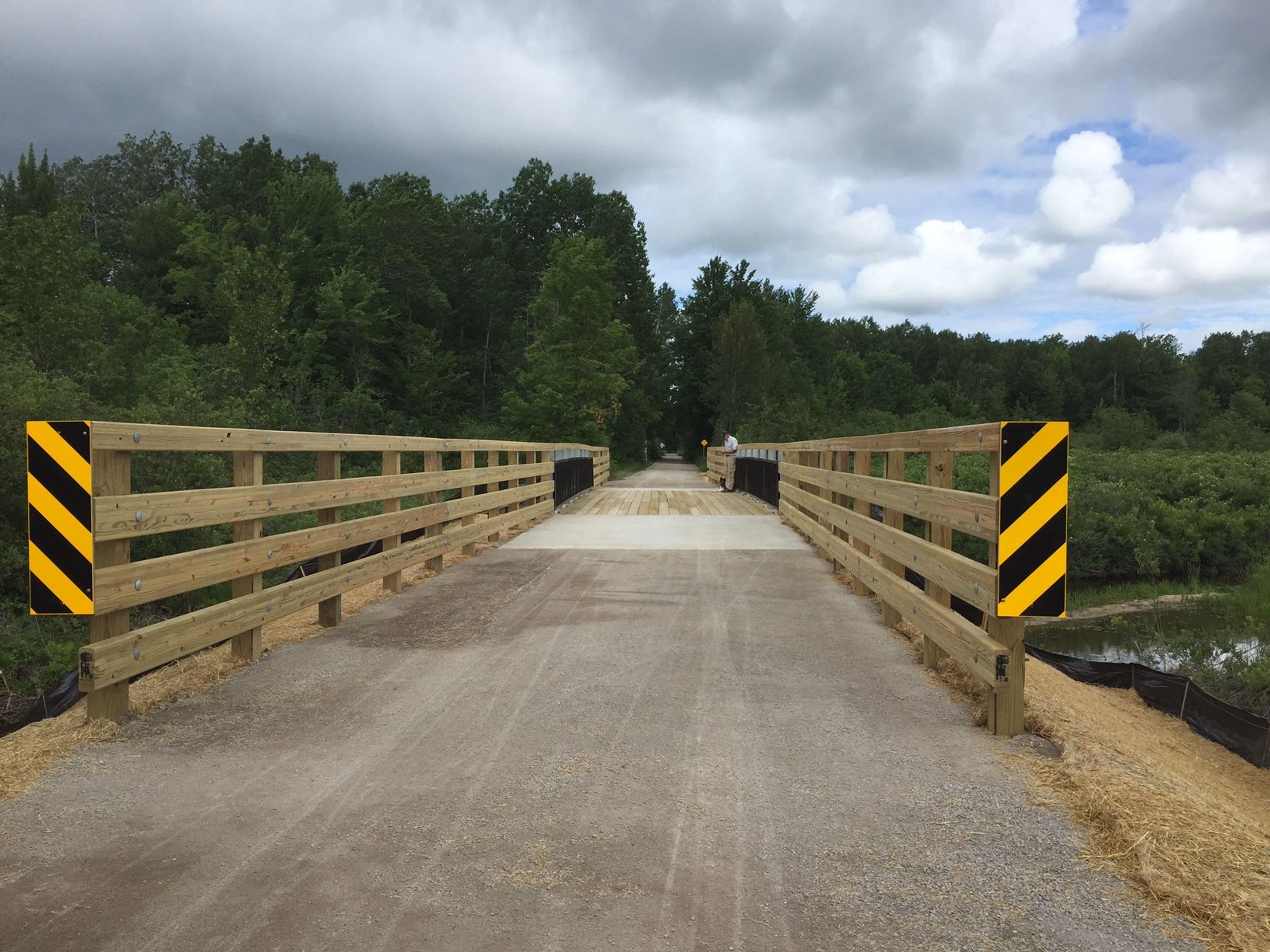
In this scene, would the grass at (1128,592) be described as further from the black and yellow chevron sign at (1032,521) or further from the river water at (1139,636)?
the black and yellow chevron sign at (1032,521)

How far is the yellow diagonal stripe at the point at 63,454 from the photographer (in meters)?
3.67

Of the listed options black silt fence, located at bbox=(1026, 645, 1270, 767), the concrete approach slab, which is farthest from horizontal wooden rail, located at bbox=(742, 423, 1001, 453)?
the concrete approach slab

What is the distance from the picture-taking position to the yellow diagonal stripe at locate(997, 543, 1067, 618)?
3.73 metres

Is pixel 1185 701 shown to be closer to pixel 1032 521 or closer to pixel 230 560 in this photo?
pixel 1032 521

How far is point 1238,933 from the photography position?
224 centimetres

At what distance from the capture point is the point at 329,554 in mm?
6055

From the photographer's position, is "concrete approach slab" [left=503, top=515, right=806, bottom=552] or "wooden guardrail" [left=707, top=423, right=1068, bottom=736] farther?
"concrete approach slab" [left=503, top=515, right=806, bottom=552]

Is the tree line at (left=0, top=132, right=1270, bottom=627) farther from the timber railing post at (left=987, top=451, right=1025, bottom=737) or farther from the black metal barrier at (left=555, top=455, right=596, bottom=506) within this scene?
the timber railing post at (left=987, top=451, right=1025, bottom=737)

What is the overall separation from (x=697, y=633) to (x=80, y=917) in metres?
4.05

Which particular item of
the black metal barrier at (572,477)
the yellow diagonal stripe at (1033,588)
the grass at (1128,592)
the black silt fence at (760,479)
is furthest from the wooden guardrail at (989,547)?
the black metal barrier at (572,477)

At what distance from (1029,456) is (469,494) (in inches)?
293

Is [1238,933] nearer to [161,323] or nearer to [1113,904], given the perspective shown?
[1113,904]

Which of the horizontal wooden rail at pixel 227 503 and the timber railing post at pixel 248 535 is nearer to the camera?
the horizontal wooden rail at pixel 227 503

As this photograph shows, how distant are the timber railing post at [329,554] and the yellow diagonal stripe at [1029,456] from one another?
4218 mm
